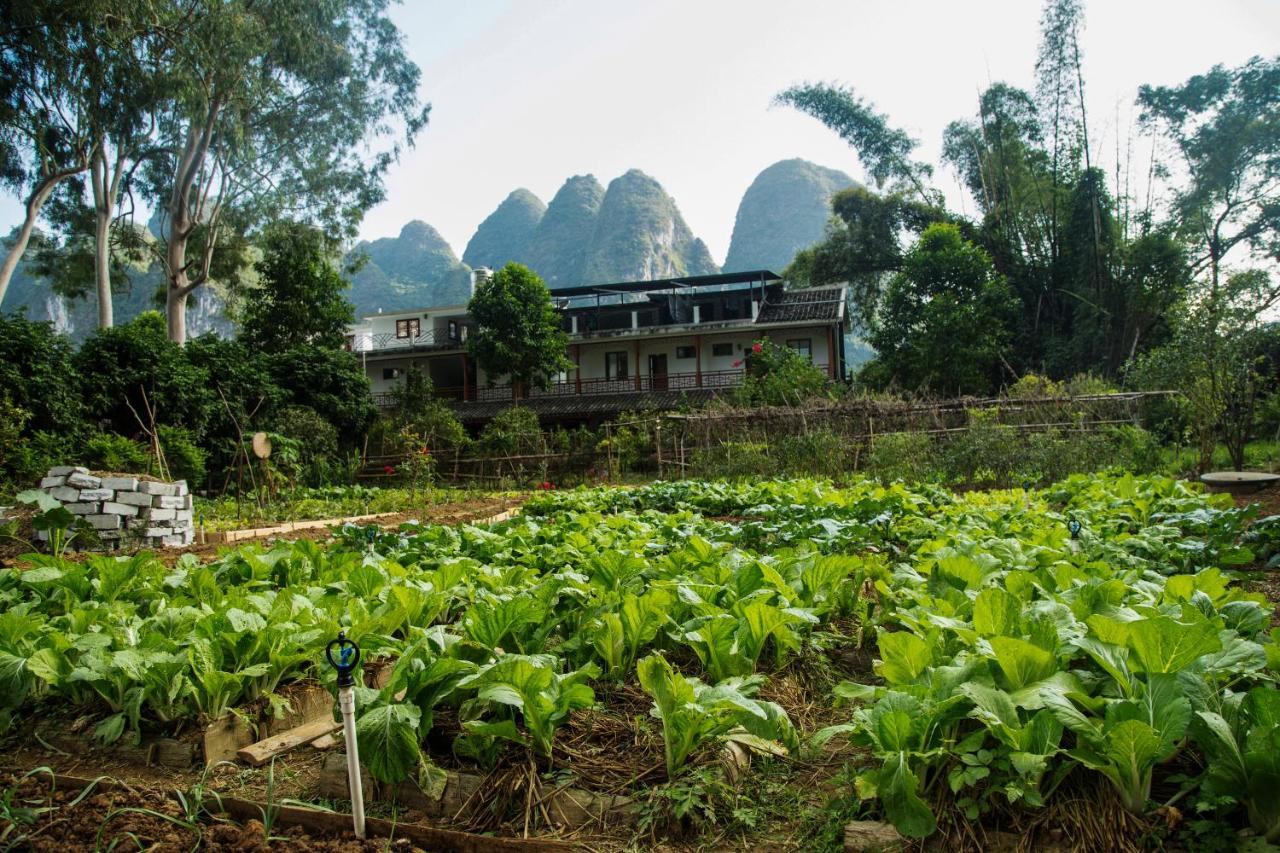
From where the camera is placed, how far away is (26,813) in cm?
242

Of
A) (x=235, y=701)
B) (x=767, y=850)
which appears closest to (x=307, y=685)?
(x=235, y=701)

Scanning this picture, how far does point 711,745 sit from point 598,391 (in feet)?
94.2

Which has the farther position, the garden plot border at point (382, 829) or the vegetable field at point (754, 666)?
the garden plot border at point (382, 829)

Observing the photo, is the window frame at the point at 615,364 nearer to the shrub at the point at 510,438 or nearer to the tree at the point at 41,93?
the shrub at the point at 510,438

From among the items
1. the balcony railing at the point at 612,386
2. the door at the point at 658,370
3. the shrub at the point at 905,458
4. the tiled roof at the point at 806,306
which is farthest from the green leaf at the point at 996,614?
the door at the point at 658,370

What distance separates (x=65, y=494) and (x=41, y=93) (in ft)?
55.0

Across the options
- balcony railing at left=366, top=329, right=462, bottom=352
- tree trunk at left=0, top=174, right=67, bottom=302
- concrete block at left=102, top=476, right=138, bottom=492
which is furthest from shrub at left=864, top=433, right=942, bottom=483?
balcony railing at left=366, top=329, right=462, bottom=352

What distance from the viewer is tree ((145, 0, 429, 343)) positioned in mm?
20797

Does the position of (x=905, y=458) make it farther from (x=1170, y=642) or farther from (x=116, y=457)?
(x=116, y=457)

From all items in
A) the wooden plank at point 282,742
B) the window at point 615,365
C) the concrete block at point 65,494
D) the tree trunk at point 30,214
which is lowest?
the wooden plank at point 282,742

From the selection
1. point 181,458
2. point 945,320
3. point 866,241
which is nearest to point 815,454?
point 181,458

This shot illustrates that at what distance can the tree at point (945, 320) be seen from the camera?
2588cm

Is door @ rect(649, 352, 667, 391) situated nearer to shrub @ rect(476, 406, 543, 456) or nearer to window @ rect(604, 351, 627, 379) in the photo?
window @ rect(604, 351, 627, 379)

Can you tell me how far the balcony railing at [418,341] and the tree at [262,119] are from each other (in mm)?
6952
